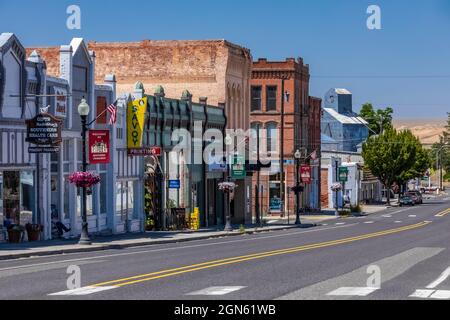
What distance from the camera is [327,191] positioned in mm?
114312

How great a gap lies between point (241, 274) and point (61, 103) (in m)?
23.4

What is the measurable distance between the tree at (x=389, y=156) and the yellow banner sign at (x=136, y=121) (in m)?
77.5

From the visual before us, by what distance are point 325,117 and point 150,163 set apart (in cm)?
9805

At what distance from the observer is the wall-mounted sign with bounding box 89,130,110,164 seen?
46.8 metres

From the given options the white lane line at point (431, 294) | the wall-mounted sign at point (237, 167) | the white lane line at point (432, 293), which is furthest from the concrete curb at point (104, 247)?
the white lane line at point (431, 294)

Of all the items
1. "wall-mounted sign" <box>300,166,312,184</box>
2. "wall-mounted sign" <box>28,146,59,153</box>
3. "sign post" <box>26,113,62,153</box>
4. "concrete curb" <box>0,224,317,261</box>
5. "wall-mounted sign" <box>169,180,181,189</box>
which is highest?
"sign post" <box>26,113,62,153</box>

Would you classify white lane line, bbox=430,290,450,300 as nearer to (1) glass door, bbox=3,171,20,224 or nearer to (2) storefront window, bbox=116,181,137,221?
(1) glass door, bbox=3,171,20,224

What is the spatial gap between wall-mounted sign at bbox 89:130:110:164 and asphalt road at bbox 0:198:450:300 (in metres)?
10.2

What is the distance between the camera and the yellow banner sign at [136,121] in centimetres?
5399

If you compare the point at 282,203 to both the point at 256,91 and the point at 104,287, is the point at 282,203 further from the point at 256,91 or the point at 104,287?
the point at 104,287

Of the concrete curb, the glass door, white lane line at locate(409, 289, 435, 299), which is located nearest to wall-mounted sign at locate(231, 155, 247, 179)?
the concrete curb

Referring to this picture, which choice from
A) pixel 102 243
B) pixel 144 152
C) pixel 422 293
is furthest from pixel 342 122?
pixel 422 293

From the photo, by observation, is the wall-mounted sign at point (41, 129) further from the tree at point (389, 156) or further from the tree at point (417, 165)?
the tree at point (417, 165)
